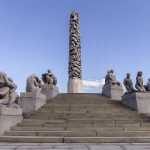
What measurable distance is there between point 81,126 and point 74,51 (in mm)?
20464

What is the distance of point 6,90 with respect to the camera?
1112cm

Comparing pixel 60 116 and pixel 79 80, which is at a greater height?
pixel 79 80

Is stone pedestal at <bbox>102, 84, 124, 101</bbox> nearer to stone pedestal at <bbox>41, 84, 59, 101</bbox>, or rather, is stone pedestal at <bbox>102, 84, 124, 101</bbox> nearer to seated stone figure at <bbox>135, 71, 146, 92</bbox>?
seated stone figure at <bbox>135, 71, 146, 92</bbox>

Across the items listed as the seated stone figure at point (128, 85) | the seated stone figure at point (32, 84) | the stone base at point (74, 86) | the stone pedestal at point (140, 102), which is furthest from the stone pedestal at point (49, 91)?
the stone base at point (74, 86)

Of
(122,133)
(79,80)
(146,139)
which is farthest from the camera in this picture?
(79,80)

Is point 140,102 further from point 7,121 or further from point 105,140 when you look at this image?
point 7,121

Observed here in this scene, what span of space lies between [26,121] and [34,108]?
313 cm

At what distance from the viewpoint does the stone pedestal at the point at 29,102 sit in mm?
15258

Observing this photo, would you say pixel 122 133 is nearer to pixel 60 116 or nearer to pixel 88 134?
pixel 88 134

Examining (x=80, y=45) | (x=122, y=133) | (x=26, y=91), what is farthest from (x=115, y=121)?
(x=80, y=45)

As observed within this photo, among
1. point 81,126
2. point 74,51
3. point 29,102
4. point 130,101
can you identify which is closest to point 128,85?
point 130,101

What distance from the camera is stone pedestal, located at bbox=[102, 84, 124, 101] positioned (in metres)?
20.4

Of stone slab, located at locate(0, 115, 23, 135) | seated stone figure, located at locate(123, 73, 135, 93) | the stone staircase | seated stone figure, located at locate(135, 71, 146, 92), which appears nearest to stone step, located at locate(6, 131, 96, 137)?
the stone staircase

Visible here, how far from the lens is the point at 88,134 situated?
9914 mm
